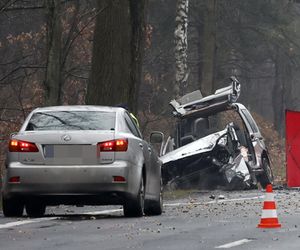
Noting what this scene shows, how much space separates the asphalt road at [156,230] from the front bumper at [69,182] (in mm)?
345

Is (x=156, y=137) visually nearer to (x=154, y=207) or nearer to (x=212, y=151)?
(x=154, y=207)

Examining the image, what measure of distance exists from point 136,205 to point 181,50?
919 inches

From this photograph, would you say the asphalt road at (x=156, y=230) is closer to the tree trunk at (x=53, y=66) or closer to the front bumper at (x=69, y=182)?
the front bumper at (x=69, y=182)

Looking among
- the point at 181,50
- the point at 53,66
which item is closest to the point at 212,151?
the point at 53,66

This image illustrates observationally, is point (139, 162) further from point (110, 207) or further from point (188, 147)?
point (188, 147)

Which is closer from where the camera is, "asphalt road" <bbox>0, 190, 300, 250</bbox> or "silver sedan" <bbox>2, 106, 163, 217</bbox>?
"asphalt road" <bbox>0, 190, 300, 250</bbox>

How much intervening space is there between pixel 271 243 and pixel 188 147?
1375cm

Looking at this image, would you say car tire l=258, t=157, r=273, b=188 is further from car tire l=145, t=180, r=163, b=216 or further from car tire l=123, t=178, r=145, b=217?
car tire l=123, t=178, r=145, b=217

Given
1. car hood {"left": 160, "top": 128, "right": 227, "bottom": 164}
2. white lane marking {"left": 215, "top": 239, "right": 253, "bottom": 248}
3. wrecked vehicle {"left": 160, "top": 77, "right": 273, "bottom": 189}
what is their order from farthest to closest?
wrecked vehicle {"left": 160, "top": 77, "right": 273, "bottom": 189}, car hood {"left": 160, "top": 128, "right": 227, "bottom": 164}, white lane marking {"left": 215, "top": 239, "right": 253, "bottom": 248}

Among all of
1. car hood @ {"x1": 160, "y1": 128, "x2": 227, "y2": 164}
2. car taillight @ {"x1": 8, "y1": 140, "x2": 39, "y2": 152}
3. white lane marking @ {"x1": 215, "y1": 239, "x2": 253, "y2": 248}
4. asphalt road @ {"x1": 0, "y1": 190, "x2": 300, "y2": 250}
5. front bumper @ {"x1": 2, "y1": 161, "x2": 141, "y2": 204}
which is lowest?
white lane marking @ {"x1": 215, "y1": 239, "x2": 253, "y2": 248}

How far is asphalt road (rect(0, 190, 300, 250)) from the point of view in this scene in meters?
11.7

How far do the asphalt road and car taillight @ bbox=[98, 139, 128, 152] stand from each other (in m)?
0.91

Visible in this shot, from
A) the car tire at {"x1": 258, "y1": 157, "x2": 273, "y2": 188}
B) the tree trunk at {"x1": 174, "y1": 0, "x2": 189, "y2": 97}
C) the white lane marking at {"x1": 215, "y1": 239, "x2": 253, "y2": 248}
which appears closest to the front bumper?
the white lane marking at {"x1": 215, "y1": 239, "x2": 253, "y2": 248}

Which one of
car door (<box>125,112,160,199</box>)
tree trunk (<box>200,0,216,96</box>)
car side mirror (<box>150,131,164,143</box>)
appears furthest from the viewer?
tree trunk (<box>200,0,216,96</box>)
